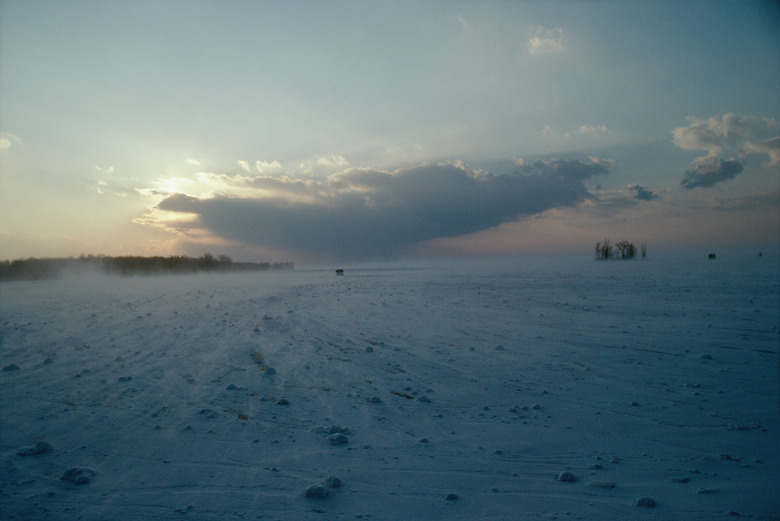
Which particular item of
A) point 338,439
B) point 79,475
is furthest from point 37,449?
point 338,439

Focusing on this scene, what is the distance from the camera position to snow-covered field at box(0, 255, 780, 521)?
2.41 meters

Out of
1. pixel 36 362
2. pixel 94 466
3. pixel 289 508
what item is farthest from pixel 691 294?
pixel 36 362

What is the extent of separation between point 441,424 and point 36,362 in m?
5.92

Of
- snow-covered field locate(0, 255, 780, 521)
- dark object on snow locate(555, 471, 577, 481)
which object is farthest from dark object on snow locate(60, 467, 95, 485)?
dark object on snow locate(555, 471, 577, 481)

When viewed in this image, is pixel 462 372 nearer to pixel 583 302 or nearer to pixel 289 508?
pixel 289 508

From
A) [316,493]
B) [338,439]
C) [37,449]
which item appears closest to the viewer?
[316,493]

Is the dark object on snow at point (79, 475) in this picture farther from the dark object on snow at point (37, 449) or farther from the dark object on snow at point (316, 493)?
the dark object on snow at point (316, 493)

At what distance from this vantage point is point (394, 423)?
358cm

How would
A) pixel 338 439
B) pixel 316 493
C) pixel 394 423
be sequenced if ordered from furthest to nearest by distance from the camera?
1. pixel 394 423
2. pixel 338 439
3. pixel 316 493

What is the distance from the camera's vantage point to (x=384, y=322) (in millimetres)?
8688

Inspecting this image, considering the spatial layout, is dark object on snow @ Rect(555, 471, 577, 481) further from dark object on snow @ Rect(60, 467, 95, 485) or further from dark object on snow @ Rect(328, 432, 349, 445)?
dark object on snow @ Rect(60, 467, 95, 485)

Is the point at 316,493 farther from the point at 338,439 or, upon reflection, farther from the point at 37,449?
the point at 37,449

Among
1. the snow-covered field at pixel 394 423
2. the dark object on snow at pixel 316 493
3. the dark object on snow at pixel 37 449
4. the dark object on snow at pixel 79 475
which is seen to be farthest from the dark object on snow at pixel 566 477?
the dark object on snow at pixel 37 449

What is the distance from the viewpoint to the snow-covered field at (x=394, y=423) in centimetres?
241
